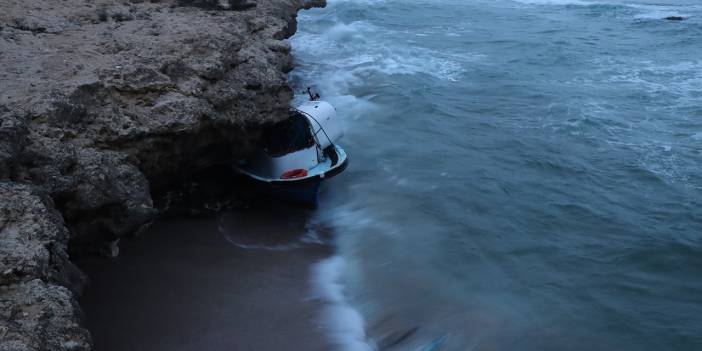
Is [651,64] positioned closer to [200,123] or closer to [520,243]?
[520,243]

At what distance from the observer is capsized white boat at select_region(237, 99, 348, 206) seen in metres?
11.3

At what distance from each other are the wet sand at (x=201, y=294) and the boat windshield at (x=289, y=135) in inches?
66.4

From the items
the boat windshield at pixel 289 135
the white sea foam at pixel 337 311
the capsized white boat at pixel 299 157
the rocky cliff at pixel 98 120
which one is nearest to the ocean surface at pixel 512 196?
the white sea foam at pixel 337 311

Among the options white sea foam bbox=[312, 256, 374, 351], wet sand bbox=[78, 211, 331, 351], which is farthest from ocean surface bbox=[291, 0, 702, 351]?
wet sand bbox=[78, 211, 331, 351]

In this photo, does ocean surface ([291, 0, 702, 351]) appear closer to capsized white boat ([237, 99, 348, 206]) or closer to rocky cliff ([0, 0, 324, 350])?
capsized white boat ([237, 99, 348, 206])

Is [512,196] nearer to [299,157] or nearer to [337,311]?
[299,157]

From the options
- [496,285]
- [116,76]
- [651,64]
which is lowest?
[496,285]

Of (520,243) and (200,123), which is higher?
(200,123)

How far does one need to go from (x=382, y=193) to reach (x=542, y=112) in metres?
6.25

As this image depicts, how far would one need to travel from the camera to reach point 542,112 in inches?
669

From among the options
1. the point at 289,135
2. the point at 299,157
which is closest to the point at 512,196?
the point at 299,157

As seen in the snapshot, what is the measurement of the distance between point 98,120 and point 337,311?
13.1 ft

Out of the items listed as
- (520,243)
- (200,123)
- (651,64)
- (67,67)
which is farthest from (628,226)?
(651,64)

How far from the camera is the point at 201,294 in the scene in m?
9.09
